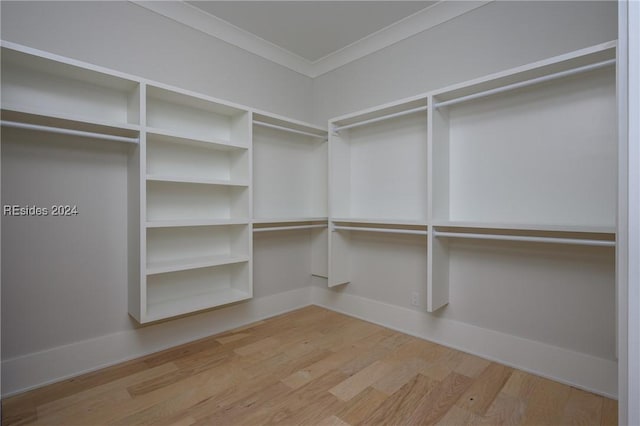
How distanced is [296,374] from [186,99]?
1939mm

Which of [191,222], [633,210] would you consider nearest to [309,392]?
[191,222]

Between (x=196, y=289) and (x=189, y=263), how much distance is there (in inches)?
14.2

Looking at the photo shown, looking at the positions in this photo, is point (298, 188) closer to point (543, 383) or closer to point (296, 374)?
point (296, 374)

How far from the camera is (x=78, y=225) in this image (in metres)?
1.89

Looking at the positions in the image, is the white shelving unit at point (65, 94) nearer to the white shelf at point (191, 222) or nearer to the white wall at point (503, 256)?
the white shelf at point (191, 222)

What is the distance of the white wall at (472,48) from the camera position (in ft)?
5.88

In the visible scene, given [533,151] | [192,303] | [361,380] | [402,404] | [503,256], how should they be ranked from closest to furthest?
1. [402,404]
2. [361,380]
3. [533,151]
4. [503,256]
5. [192,303]

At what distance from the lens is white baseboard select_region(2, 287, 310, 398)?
5.59ft

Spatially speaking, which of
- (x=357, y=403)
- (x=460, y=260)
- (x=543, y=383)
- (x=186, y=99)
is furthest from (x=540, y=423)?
(x=186, y=99)

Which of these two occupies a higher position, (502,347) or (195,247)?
(195,247)

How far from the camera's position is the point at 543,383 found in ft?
5.83

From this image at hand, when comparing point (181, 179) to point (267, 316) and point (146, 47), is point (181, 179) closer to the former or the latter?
point (146, 47)

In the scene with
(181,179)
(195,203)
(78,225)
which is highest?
(181,179)

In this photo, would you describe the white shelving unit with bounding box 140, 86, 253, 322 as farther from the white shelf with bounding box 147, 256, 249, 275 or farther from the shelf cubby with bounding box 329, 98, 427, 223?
the shelf cubby with bounding box 329, 98, 427, 223
